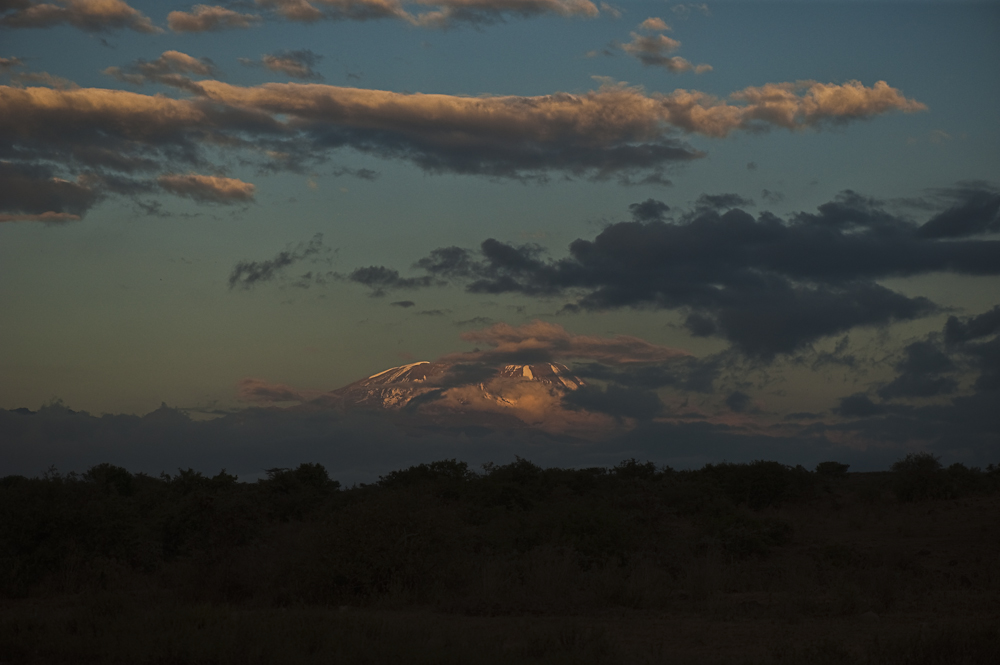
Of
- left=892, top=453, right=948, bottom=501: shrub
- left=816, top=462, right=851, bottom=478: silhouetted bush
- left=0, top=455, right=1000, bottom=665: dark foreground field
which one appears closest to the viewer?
left=0, top=455, right=1000, bottom=665: dark foreground field

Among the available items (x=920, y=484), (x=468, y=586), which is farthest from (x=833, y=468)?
(x=468, y=586)

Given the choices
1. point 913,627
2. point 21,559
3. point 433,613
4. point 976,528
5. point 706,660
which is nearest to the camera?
point 706,660

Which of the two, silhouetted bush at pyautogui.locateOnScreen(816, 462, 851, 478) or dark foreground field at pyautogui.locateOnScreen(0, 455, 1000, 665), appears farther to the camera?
silhouetted bush at pyautogui.locateOnScreen(816, 462, 851, 478)

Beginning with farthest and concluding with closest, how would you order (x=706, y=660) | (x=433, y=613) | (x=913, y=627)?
(x=433, y=613) < (x=913, y=627) < (x=706, y=660)

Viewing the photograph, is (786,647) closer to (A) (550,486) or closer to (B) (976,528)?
(B) (976,528)

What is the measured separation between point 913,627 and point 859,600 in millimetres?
1962

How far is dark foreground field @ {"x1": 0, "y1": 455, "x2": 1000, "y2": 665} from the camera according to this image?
38.9 ft

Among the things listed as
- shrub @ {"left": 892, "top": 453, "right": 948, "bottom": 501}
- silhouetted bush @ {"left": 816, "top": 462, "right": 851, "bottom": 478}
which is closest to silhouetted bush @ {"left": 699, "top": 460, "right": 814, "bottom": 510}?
shrub @ {"left": 892, "top": 453, "right": 948, "bottom": 501}

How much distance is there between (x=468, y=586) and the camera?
17.7 m

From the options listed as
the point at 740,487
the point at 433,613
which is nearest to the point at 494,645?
the point at 433,613

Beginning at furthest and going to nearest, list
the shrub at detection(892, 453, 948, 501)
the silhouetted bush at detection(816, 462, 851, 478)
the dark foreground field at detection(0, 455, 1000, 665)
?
the silhouetted bush at detection(816, 462, 851, 478), the shrub at detection(892, 453, 948, 501), the dark foreground field at detection(0, 455, 1000, 665)

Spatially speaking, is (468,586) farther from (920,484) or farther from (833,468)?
(833,468)

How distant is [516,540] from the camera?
76.3 feet

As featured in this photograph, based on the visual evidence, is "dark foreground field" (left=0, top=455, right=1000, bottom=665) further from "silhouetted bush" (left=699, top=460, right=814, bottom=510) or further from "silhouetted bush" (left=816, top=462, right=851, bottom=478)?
"silhouetted bush" (left=816, top=462, right=851, bottom=478)
